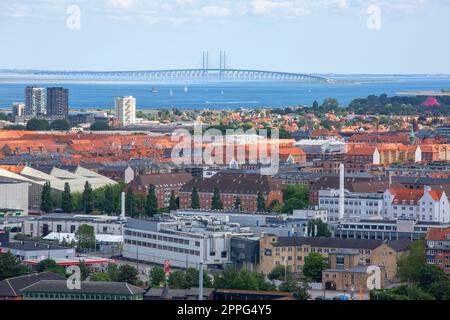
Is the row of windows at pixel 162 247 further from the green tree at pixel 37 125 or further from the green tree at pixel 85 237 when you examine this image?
the green tree at pixel 37 125

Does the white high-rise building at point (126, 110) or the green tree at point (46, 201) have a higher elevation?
the white high-rise building at point (126, 110)

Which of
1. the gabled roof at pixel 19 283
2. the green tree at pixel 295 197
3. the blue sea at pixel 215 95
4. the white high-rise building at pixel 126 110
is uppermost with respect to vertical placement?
the blue sea at pixel 215 95

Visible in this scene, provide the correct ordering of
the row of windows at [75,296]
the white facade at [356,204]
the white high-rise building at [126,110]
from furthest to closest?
1. the white high-rise building at [126,110]
2. the white facade at [356,204]
3. the row of windows at [75,296]

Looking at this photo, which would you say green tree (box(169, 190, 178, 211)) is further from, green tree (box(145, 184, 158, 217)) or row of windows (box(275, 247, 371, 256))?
row of windows (box(275, 247, 371, 256))

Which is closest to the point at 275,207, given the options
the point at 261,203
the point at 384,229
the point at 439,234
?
the point at 261,203

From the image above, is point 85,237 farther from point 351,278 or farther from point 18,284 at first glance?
point 18,284

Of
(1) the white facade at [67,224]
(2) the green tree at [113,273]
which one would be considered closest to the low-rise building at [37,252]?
(2) the green tree at [113,273]
